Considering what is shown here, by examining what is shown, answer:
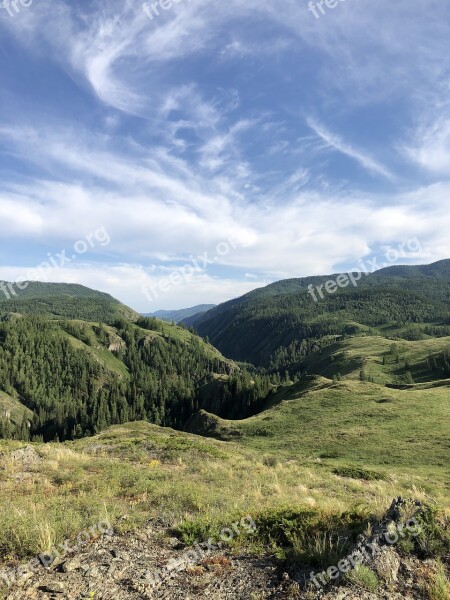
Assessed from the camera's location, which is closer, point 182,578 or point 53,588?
point 53,588

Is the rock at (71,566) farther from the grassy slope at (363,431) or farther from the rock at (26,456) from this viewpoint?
the grassy slope at (363,431)

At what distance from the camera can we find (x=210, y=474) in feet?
66.2

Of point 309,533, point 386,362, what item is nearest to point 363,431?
point 309,533

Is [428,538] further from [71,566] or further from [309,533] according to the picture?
[71,566]

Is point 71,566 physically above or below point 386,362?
above

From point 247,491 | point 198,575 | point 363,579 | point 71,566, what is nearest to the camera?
point 363,579

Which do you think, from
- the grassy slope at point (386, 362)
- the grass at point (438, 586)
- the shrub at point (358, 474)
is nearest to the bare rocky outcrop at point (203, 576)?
the grass at point (438, 586)

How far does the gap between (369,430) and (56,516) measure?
45.9 metres

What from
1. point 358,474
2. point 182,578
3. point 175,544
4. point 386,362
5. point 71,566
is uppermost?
point 71,566

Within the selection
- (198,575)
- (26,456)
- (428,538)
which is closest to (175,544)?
(198,575)

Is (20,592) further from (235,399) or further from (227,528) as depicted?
(235,399)

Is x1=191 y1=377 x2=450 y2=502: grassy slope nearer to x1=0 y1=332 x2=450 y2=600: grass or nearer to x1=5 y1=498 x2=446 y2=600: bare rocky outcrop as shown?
x1=0 y1=332 x2=450 y2=600: grass

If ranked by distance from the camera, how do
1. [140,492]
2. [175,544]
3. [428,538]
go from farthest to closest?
[140,492], [175,544], [428,538]

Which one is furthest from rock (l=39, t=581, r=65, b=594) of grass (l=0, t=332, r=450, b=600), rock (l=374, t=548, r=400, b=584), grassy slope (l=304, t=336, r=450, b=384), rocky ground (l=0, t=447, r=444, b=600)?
grassy slope (l=304, t=336, r=450, b=384)
